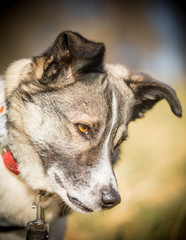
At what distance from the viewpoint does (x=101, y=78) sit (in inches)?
84.8

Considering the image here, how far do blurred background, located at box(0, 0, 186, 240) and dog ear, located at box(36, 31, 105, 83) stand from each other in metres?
1.90

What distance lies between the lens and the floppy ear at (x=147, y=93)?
221 cm

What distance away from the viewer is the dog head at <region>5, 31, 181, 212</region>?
182 cm

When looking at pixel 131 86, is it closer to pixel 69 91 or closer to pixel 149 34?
pixel 69 91

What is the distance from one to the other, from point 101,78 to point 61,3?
397 cm

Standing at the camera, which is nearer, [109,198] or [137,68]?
[109,198]

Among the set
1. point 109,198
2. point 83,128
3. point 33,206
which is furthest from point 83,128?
point 33,206

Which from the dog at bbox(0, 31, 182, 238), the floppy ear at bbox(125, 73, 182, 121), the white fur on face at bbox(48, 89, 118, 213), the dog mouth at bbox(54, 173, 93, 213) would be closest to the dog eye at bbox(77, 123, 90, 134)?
the dog at bbox(0, 31, 182, 238)

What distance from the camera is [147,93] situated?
99.4 inches

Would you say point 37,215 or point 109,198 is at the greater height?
point 109,198

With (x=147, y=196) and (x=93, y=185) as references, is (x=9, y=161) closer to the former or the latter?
(x=93, y=185)

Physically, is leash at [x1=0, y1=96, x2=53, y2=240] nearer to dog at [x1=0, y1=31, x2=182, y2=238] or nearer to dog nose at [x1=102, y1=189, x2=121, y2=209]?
dog at [x1=0, y1=31, x2=182, y2=238]

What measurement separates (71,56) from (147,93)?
0.95 metres

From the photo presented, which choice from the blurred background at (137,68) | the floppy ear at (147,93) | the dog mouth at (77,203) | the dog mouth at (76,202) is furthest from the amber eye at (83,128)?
the blurred background at (137,68)
